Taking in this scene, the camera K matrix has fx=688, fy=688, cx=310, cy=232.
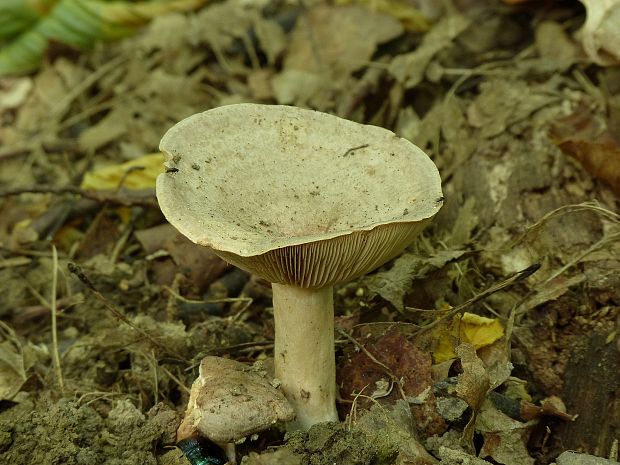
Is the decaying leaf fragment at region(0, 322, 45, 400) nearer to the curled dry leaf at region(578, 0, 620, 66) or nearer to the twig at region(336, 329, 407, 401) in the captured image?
the twig at region(336, 329, 407, 401)

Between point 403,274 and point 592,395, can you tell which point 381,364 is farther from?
point 592,395

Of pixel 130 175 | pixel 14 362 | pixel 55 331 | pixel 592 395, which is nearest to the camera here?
pixel 592 395

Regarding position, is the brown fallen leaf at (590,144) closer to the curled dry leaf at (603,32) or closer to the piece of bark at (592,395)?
the curled dry leaf at (603,32)

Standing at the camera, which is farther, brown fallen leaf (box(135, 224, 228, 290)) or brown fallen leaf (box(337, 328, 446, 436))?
brown fallen leaf (box(135, 224, 228, 290))

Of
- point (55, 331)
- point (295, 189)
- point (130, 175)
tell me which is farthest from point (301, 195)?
point (130, 175)

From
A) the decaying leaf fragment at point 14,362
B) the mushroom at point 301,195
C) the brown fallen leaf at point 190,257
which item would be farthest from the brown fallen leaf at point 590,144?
the decaying leaf fragment at point 14,362

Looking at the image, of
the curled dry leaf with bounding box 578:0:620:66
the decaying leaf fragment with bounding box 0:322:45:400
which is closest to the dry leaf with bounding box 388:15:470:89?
the curled dry leaf with bounding box 578:0:620:66

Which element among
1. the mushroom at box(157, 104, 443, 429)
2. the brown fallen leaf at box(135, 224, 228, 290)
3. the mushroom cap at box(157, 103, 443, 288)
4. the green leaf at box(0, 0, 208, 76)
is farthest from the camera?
the green leaf at box(0, 0, 208, 76)
